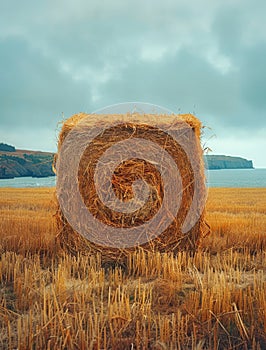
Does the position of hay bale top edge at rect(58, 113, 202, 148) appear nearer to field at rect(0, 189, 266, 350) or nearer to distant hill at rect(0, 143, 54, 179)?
field at rect(0, 189, 266, 350)

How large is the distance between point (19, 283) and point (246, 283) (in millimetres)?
2426

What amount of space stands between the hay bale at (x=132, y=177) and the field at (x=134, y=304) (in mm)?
312

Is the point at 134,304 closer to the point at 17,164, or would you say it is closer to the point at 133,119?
the point at 133,119

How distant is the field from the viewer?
2795mm

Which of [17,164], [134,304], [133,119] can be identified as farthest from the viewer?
[17,164]

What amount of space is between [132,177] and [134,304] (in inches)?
92.0

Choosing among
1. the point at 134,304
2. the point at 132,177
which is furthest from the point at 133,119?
the point at 134,304

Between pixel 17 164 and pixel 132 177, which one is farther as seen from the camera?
pixel 17 164

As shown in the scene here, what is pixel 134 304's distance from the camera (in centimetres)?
317

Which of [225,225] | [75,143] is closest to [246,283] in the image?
[75,143]

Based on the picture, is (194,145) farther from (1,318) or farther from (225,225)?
(1,318)

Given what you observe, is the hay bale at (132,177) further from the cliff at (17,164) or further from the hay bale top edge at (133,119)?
the cliff at (17,164)

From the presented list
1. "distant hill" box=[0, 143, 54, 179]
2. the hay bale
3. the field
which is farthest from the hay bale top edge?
"distant hill" box=[0, 143, 54, 179]

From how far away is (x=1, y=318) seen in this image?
3.24m
